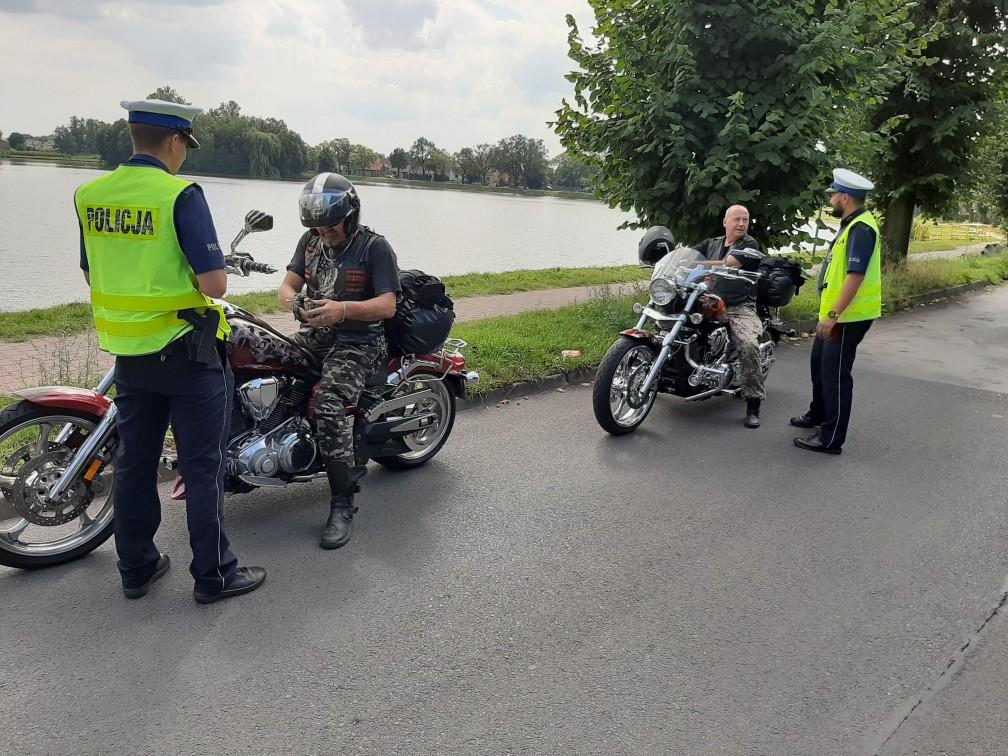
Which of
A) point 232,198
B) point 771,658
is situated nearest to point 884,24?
point 771,658

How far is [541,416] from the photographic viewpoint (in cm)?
649

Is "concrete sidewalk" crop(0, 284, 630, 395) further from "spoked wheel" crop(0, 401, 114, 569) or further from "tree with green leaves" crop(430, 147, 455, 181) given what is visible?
"tree with green leaves" crop(430, 147, 455, 181)

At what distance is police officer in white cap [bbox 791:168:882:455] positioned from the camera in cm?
566

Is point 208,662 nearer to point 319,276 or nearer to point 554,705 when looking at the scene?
point 554,705

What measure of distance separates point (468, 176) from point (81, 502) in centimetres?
7078

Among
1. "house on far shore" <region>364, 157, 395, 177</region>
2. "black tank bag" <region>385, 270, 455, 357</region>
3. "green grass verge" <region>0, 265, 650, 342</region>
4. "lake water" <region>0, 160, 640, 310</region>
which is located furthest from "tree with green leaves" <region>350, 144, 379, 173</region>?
"black tank bag" <region>385, 270, 455, 357</region>

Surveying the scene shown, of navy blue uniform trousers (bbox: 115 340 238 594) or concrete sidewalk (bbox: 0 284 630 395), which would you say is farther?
concrete sidewalk (bbox: 0 284 630 395)

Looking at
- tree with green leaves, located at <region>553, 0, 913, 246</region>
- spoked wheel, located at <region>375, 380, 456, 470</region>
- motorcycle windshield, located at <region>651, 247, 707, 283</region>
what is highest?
tree with green leaves, located at <region>553, 0, 913, 246</region>

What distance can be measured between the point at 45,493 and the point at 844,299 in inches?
206

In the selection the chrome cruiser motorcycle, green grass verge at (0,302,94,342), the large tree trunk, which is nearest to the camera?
the chrome cruiser motorcycle

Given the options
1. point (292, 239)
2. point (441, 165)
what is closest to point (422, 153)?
point (441, 165)

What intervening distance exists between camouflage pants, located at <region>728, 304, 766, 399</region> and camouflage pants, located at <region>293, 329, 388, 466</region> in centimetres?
347

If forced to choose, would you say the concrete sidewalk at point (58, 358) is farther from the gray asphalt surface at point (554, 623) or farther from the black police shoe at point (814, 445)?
the black police shoe at point (814, 445)

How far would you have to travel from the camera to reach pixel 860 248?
5.65 m
